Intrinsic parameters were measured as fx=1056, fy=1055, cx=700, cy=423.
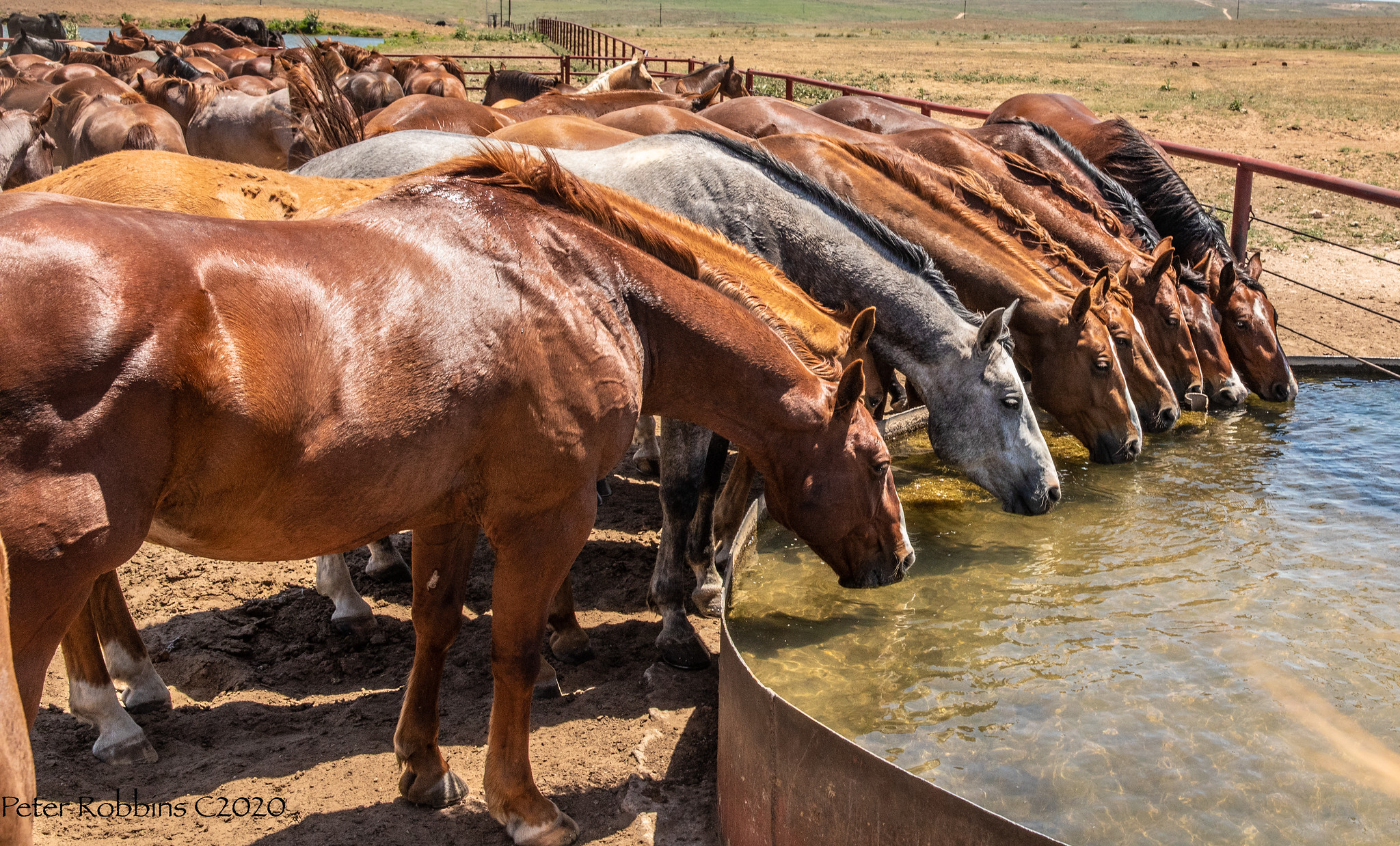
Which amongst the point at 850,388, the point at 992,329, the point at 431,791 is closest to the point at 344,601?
the point at 431,791

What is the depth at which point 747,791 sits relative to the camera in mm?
2959

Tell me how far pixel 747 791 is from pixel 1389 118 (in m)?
25.8

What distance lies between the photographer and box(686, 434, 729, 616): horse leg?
190 inches

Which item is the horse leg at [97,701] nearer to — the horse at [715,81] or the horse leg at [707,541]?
the horse leg at [707,541]

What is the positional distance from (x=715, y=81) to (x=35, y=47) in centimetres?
2369

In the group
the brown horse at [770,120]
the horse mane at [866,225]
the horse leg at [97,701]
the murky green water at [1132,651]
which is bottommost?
the horse leg at [97,701]

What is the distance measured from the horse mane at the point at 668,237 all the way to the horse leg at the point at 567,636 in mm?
1545

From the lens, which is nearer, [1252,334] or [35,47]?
[1252,334]

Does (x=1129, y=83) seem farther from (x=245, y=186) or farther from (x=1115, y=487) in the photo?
(x=245, y=186)

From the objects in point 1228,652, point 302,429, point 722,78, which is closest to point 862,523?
point 1228,652

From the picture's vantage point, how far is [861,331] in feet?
11.9

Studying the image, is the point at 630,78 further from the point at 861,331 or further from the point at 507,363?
the point at 507,363

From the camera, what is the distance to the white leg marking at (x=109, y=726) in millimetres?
3545

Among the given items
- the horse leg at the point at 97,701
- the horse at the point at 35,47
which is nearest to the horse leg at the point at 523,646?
the horse leg at the point at 97,701
